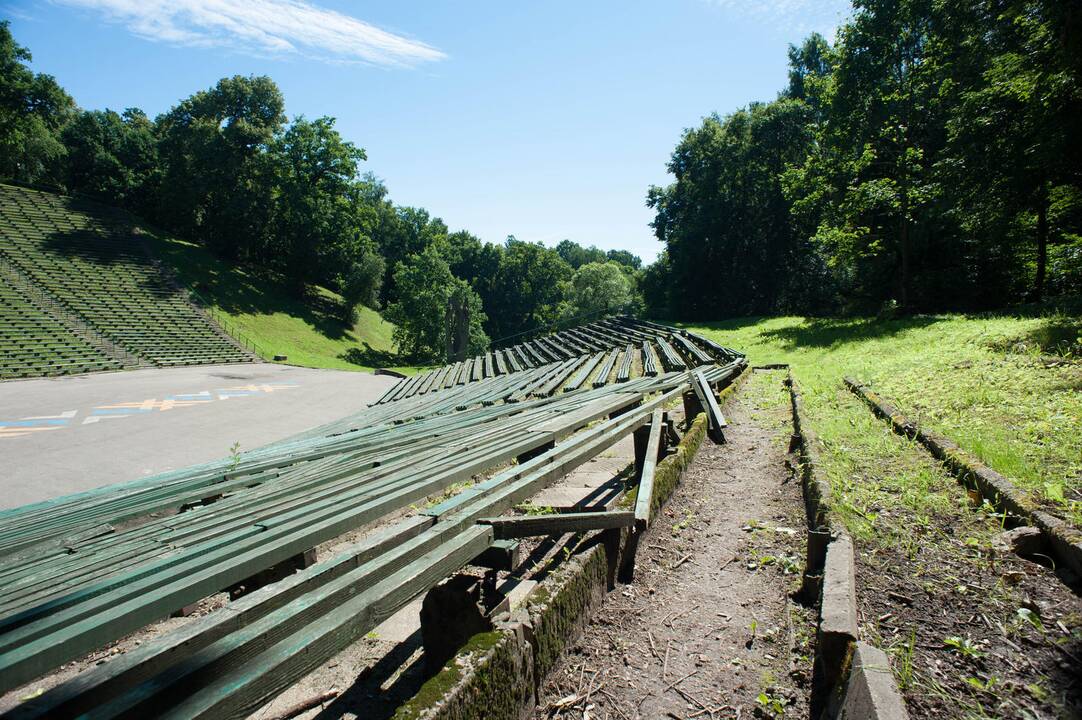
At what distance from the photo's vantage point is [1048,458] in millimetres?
4188

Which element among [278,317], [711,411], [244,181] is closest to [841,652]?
[711,411]

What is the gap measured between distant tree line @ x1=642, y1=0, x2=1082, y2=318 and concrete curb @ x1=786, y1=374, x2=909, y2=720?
39.0 feet

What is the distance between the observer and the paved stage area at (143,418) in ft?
37.3

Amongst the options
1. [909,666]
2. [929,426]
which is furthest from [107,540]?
[929,426]

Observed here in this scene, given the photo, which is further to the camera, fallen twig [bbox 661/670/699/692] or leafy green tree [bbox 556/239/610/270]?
leafy green tree [bbox 556/239/610/270]

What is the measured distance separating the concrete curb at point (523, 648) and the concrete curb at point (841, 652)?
3.83ft

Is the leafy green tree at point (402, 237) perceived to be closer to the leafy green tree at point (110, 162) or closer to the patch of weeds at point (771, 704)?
the leafy green tree at point (110, 162)

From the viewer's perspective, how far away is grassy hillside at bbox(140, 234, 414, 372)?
3912 centimetres

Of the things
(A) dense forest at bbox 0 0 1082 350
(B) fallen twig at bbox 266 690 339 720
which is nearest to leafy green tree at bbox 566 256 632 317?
(A) dense forest at bbox 0 0 1082 350

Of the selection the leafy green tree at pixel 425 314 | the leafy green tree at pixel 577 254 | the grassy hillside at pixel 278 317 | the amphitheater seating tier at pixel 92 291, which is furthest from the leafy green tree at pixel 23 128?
the leafy green tree at pixel 577 254

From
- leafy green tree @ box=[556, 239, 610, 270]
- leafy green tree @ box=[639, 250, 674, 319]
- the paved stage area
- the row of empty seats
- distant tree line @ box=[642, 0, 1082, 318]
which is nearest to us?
the paved stage area

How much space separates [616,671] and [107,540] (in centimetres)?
276

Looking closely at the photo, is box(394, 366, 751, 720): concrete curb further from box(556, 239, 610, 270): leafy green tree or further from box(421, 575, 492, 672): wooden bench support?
box(556, 239, 610, 270): leafy green tree

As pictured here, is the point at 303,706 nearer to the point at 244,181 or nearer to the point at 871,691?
the point at 871,691
